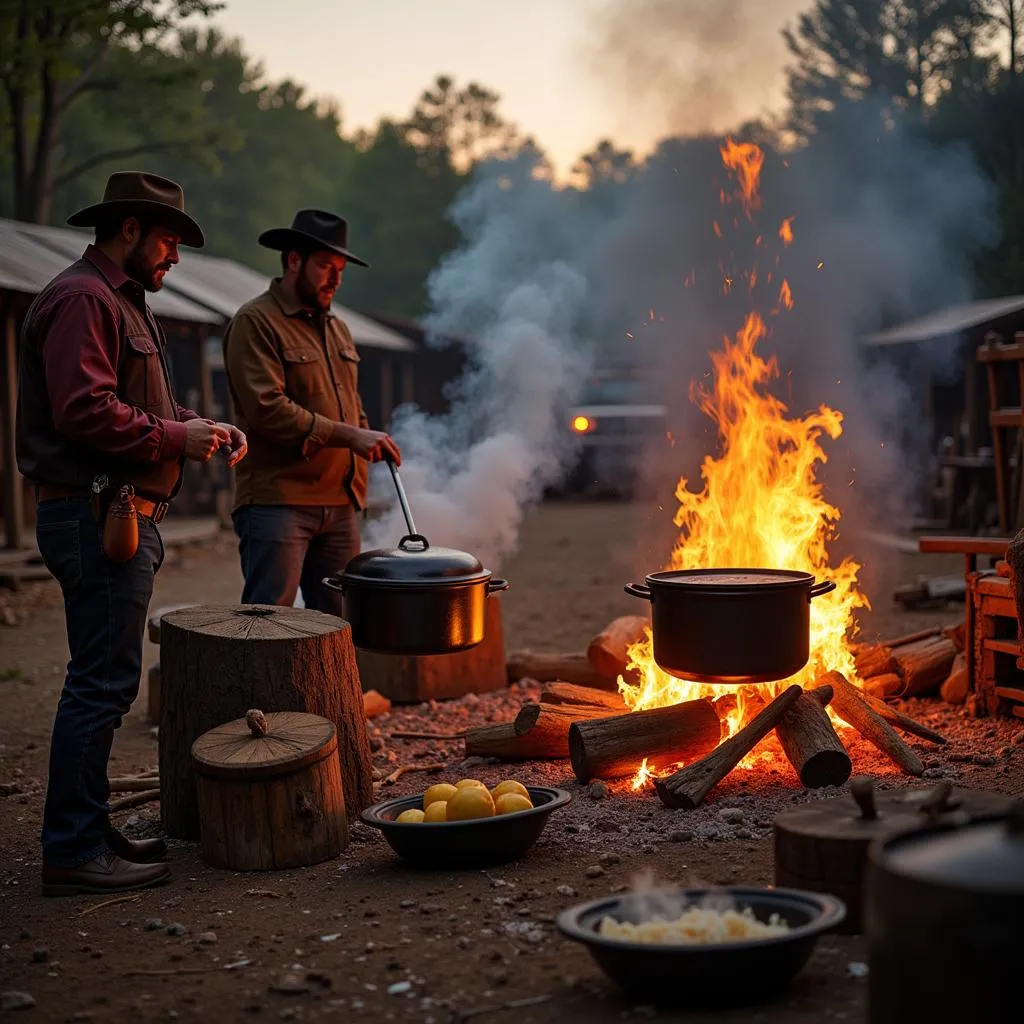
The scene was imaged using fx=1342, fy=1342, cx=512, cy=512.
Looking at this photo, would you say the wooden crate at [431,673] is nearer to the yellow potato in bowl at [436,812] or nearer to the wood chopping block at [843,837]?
the yellow potato in bowl at [436,812]

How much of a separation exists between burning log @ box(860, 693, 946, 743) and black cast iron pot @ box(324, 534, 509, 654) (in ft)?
6.05

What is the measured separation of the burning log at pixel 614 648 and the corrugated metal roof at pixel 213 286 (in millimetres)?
11444

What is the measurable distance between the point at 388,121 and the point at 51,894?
65353 millimetres

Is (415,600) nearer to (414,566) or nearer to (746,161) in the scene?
(414,566)

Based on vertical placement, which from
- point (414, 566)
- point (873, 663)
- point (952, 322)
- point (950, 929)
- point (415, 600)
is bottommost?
point (873, 663)

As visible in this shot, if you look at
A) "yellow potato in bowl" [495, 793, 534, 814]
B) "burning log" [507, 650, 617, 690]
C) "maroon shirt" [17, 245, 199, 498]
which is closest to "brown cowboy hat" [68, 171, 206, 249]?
"maroon shirt" [17, 245, 199, 498]

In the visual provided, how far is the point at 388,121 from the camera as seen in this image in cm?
6638

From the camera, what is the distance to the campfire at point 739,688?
213 inches

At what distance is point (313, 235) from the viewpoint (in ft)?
19.4

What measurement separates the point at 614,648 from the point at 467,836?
2920 millimetres

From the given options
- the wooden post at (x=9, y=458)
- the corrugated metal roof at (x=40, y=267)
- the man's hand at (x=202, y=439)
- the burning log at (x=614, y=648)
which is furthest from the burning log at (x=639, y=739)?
the wooden post at (x=9, y=458)

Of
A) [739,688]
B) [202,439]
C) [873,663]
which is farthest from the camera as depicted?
[873,663]

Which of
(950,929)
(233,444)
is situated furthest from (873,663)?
(950,929)

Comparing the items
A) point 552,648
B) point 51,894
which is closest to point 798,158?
point 552,648
